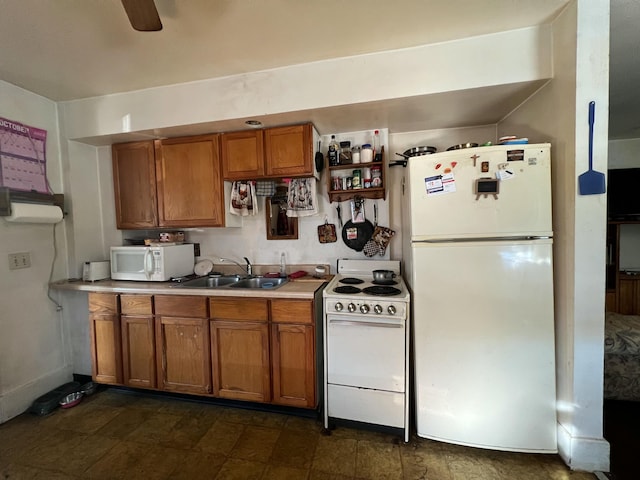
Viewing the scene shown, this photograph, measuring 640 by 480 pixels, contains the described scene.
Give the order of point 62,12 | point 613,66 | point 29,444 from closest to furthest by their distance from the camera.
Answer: point 62,12 < point 29,444 < point 613,66

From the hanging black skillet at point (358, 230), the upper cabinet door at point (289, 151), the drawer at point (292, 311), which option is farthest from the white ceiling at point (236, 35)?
the drawer at point (292, 311)

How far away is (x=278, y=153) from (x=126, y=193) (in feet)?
5.05

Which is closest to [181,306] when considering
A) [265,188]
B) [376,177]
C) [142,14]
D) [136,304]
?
[136,304]

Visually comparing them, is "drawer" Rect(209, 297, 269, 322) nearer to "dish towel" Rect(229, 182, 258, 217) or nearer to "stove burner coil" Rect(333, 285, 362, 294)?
"stove burner coil" Rect(333, 285, 362, 294)

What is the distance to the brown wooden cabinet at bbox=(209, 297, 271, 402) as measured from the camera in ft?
6.39

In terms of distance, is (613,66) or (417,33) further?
(613,66)

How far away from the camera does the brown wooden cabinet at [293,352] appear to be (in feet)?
6.16

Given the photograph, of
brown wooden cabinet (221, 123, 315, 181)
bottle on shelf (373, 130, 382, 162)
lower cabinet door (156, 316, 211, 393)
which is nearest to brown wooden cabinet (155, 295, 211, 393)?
lower cabinet door (156, 316, 211, 393)

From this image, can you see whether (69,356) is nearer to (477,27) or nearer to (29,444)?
(29,444)

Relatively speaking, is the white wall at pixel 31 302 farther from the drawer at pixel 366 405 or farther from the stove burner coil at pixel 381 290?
the stove burner coil at pixel 381 290

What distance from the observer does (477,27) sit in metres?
1.56

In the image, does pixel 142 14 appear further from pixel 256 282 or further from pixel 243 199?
pixel 256 282

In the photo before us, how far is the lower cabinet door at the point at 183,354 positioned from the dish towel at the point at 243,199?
98 cm

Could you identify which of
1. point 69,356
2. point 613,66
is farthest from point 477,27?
point 69,356
